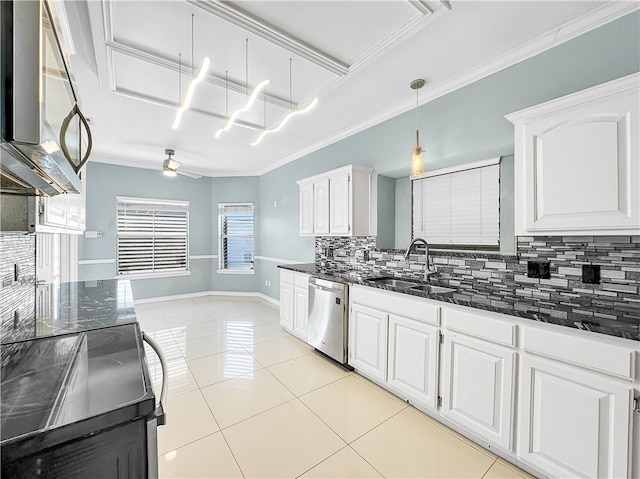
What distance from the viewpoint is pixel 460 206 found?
9.12ft

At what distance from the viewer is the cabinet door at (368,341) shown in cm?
246

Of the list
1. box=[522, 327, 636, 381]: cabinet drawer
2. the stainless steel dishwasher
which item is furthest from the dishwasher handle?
box=[522, 327, 636, 381]: cabinet drawer

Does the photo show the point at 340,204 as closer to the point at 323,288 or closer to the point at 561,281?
the point at 323,288

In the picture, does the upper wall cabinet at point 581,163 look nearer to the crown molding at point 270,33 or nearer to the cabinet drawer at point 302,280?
the crown molding at point 270,33

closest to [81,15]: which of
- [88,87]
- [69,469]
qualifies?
[88,87]

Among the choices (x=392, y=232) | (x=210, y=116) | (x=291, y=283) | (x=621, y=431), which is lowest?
(x=621, y=431)

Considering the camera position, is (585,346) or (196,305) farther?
(196,305)

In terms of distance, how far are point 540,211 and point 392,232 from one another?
66.5 inches

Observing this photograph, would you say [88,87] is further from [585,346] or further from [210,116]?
[585,346]

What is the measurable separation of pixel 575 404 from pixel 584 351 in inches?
10.9


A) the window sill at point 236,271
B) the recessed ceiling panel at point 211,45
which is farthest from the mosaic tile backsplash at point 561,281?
the window sill at point 236,271

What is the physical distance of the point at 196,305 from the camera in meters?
5.45

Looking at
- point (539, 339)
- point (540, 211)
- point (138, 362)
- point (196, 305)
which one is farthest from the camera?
point (196, 305)

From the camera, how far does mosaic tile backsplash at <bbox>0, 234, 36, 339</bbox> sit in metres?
1.23
